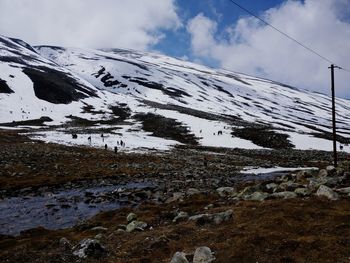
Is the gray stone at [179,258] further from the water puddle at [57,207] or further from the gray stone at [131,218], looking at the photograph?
the water puddle at [57,207]

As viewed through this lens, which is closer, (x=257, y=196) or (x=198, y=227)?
(x=198, y=227)

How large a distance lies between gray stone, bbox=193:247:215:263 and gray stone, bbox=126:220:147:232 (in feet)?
19.7

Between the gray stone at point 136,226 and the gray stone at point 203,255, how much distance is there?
19.7 ft

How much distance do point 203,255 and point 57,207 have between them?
16539mm

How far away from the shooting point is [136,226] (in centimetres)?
2038

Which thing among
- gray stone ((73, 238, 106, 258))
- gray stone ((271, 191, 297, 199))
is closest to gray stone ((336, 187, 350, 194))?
gray stone ((271, 191, 297, 199))

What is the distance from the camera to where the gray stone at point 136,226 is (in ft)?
66.1

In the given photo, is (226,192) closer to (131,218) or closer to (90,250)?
(131,218)

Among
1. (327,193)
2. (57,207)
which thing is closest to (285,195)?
(327,193)

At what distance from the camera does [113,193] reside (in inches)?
1299

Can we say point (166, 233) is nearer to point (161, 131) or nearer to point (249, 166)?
point (249, 166)

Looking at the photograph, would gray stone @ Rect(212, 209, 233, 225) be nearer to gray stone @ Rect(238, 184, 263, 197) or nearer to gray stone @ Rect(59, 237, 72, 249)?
gray stone @ Rect(238, 184, 263, 197)

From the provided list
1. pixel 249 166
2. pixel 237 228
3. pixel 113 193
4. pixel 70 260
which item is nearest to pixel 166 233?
pixel 237 228

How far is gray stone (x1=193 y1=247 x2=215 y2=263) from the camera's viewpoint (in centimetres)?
1437
